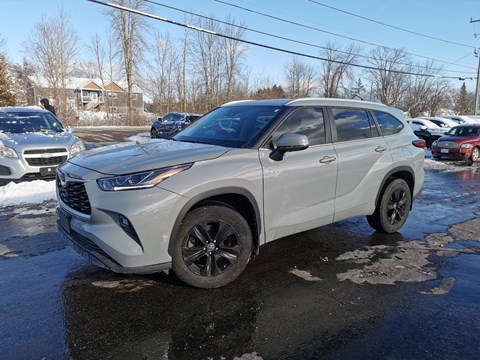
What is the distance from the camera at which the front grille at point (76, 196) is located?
10.4 ft

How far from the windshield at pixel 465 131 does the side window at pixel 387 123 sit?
44.1 feet

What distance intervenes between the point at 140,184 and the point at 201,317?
4.02 feet

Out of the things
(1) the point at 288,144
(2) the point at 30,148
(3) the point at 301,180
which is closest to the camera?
(1) the point at 288,144

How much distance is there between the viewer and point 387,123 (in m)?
5.20

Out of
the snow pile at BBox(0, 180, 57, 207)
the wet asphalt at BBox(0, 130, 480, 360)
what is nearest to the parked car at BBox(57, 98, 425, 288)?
the wet asphalt at BBox(0, 130, 480, 360)

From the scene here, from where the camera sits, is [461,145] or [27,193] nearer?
[27,193]

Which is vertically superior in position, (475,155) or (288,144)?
(288,144)

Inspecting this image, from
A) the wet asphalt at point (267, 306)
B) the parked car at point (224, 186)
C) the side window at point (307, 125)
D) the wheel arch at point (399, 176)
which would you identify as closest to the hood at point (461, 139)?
the wheel arch at point (399, 176)

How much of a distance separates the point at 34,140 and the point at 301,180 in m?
6.36

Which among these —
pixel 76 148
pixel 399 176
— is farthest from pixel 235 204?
pixel 76 148

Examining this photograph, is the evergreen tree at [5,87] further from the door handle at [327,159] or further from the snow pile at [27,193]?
the door handle at [327,159]

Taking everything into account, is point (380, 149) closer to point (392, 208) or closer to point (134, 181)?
point (392, 208)

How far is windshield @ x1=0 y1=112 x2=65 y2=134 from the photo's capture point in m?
8.50

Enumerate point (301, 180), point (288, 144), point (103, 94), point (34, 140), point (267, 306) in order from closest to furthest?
point (267, 306)
point (288, 144)
point (301, 180)
point (34, 140)
point (103, 94)
